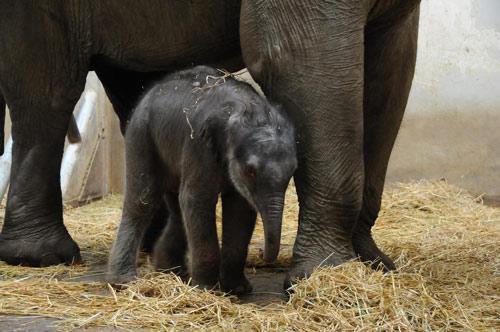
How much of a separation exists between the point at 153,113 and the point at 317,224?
2.91 feet

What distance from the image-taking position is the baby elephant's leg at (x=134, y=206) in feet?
16.3

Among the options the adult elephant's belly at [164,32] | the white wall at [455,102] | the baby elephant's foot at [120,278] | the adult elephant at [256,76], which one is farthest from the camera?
the white wall at [455,102]

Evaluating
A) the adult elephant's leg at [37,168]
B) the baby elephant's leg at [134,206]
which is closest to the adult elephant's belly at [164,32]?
the adult elephant's leg at [37,168]

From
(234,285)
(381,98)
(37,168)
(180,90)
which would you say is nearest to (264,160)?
(180,90)

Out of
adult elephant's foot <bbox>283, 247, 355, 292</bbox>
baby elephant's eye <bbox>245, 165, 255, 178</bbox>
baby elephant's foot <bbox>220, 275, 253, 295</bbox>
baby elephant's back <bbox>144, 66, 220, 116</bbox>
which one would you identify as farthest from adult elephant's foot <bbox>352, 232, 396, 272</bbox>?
baby elephant's eye <bbox>245, 165, 255, 178</bbox>

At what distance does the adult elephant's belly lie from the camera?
5.57 m

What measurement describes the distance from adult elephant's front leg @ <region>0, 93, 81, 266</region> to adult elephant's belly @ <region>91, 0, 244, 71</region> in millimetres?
458

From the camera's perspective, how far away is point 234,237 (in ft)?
15.7

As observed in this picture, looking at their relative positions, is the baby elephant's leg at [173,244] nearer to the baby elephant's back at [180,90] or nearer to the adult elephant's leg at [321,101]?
the baby elephant's back at [180,90]

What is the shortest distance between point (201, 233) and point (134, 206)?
1.92ft

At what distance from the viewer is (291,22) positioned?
4801 millimetres

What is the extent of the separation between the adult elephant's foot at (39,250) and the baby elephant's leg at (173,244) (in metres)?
1.04

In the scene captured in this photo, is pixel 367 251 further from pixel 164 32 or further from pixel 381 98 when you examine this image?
pixel 164 32

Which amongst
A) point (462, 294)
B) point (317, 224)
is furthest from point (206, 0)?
point (462, 294)
